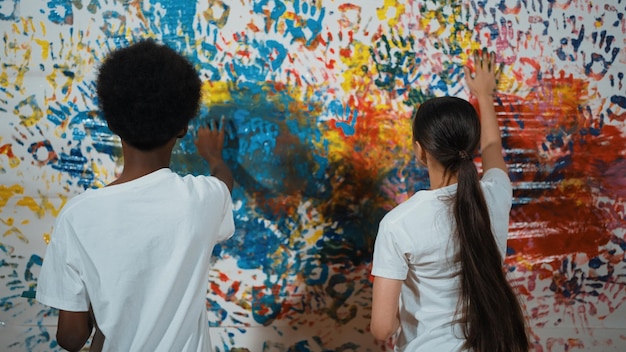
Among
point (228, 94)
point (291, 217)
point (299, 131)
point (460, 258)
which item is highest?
point (228, 94)

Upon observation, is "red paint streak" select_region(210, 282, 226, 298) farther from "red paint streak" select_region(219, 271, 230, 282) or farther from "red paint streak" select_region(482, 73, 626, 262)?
"red paint streak" select_region(482, 73, 626, 262)

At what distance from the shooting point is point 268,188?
5.43 feet

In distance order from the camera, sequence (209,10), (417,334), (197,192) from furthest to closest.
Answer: (209,10), (417,334), (197,192)

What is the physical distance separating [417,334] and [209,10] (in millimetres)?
1078

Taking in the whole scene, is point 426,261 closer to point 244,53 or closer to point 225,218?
point 225,218

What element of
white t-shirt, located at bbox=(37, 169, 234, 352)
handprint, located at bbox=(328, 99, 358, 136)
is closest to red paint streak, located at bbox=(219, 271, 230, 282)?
handprint, located at bbox=(328, 99, 358, 136)

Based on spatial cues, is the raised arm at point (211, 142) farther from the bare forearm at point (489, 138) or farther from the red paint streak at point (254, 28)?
the bare forearm at point (489, 138)

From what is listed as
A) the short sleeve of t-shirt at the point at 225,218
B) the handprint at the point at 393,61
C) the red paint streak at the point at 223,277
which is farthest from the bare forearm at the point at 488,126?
the red paint streak at the point at 223,277

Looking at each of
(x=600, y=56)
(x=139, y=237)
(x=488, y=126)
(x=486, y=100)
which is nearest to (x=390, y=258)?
(x=139, y=237)

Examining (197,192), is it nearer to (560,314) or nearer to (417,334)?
(417,334)

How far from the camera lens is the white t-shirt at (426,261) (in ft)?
3.51

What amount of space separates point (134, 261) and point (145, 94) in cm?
29

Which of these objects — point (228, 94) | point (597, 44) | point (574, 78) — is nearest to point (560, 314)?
point (574, 78)

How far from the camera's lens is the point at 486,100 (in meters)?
1.57
